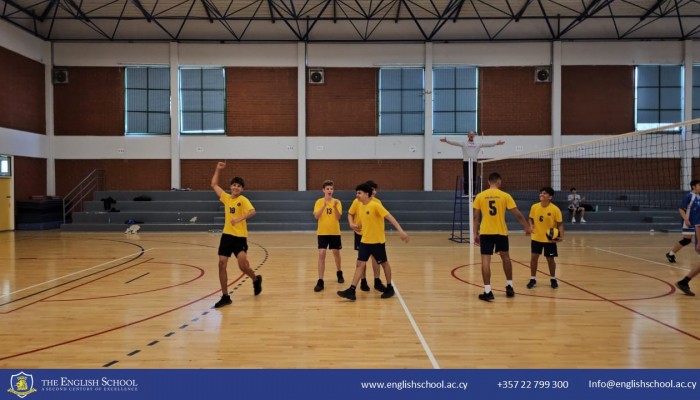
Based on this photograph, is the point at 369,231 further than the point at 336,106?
No

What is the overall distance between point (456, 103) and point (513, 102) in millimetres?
2670

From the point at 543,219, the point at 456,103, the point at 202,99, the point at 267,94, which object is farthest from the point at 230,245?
the point at 456,103

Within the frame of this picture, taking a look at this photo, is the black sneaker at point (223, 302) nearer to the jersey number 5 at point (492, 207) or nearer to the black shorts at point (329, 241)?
the black shorts at point (329, 241)

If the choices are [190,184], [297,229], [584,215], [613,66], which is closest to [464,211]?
[584,215]

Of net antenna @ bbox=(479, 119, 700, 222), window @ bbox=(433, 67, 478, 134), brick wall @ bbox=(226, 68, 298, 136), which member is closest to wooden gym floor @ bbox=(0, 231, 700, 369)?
net antenna @ bbox=(479, 119, 700, 222)

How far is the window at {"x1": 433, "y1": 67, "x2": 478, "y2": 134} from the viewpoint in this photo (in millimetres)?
22344

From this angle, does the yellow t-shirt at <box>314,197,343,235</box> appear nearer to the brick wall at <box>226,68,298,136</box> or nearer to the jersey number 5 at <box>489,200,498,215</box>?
the jersey number 5 at <box>489,200,498,215</box>

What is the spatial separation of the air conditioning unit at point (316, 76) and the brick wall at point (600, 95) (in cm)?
1141

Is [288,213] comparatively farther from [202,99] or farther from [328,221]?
[328,221]

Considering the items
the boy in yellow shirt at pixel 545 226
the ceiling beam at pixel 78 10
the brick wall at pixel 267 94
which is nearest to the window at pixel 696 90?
the brick wall at pixel 267 94

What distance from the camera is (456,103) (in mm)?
22359

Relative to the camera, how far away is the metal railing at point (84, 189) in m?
22.0

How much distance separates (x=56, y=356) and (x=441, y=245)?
1137cm

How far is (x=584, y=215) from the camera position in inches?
782
